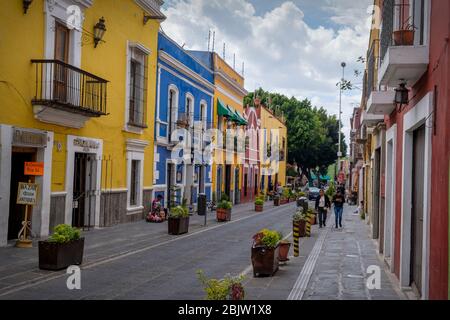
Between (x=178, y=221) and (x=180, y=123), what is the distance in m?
8.69

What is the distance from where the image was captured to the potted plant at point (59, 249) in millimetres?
10289

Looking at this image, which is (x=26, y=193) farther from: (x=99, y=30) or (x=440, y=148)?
(x=440, y=148)

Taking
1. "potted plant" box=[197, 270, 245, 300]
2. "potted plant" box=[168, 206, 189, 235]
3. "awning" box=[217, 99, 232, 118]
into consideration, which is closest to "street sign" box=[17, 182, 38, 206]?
"potted plant" box=[168, 206, 189, 235]

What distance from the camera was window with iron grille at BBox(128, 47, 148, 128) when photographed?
2047 centimetres

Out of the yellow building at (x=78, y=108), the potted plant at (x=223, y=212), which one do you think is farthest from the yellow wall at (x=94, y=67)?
the potted plant at (x=223, y=212)

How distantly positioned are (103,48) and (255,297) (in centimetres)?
1177

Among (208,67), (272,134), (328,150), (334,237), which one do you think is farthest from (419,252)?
(328,150)

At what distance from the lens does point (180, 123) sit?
2553cm

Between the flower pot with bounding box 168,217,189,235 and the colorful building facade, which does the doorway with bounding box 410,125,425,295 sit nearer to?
the flower pot with bounding box 168,217,189,235

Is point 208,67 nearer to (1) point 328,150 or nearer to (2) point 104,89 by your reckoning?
(2) point 104,89

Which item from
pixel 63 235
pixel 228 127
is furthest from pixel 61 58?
pixel 228 127

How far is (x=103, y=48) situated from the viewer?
58.9 feet

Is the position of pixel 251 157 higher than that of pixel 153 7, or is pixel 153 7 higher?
pixel 153 7

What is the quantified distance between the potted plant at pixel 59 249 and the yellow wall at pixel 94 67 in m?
3.85
